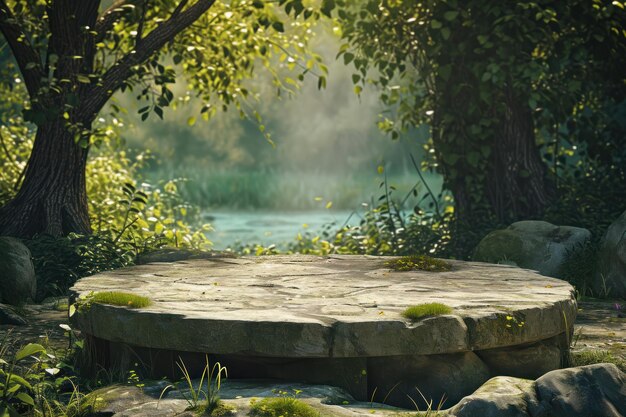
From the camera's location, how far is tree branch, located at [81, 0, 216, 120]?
925cm

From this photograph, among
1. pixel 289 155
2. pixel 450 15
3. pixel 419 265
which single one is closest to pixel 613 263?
pixel 419 265

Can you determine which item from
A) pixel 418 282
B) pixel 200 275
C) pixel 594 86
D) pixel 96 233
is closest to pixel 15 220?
pixel 96 233

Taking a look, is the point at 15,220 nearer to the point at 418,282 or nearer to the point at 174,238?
the point at 174,238

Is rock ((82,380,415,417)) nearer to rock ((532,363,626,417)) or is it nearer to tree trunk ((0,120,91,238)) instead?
rock ((532,363,626,417))

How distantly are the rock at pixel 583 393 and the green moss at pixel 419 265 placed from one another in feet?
7.22

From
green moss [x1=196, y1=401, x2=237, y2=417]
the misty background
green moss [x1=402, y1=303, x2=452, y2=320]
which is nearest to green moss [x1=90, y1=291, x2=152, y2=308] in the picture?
green moss [x1=196, y1=401, x2=237, y2=417]

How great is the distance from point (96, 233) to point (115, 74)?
168 cm

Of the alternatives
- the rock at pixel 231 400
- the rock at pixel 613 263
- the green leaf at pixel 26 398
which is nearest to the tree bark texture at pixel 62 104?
the rock at pixel 613 263

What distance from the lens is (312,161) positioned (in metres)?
23.0

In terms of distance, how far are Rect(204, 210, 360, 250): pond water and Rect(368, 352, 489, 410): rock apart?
1298 centimetres

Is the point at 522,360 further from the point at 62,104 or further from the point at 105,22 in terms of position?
the point at 105,22

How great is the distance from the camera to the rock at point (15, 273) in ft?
24.5

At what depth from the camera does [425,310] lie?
4.49 meters

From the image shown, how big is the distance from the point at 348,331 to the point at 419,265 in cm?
222
